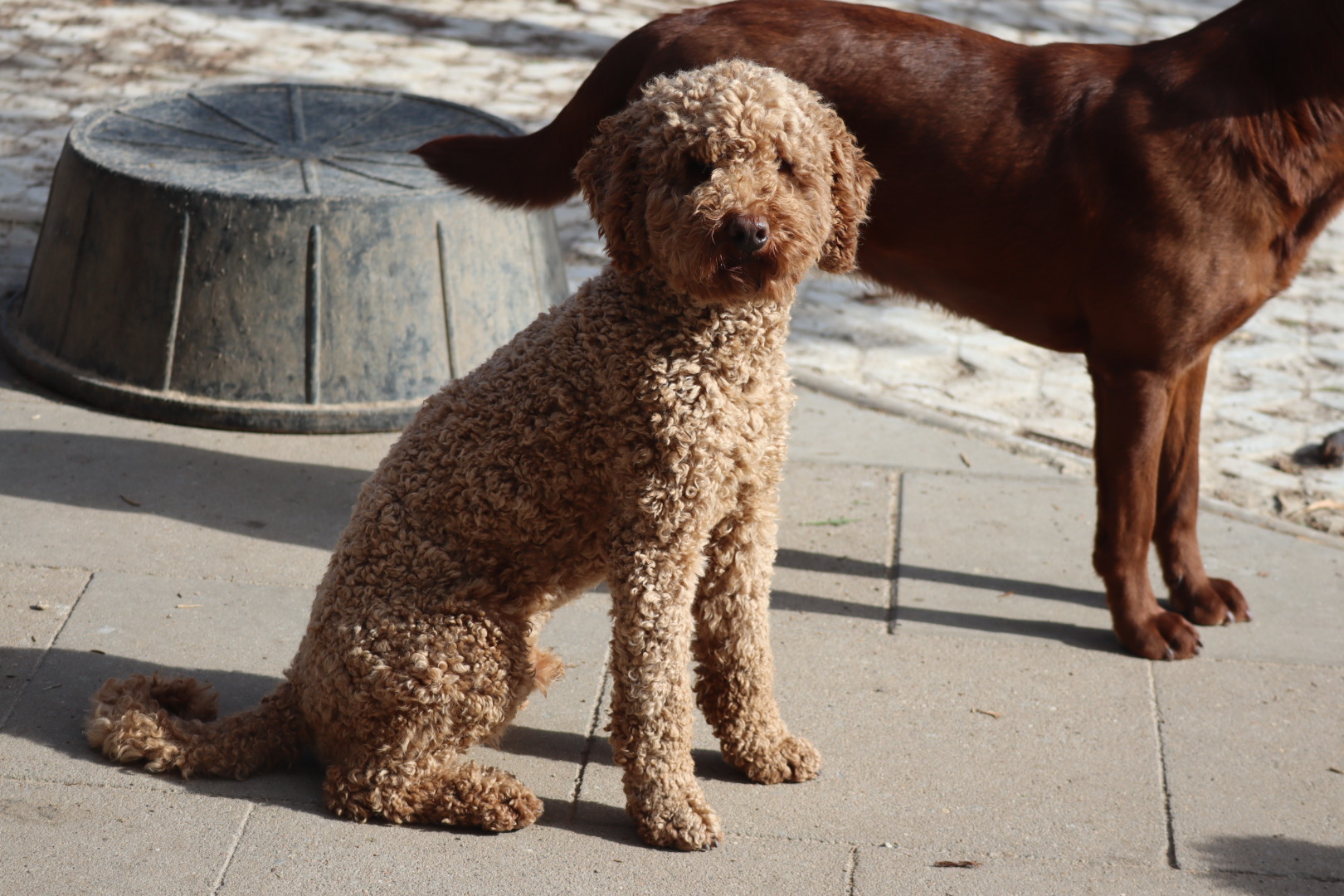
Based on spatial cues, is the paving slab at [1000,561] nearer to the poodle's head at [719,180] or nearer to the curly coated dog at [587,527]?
the curly coated dog at [587,527]

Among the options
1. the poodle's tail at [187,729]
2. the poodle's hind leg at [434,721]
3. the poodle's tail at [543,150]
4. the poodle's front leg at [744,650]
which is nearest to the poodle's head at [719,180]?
the poodle's front leg at [744,650]

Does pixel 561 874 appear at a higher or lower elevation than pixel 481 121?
lower

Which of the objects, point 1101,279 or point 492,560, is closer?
point 492,560

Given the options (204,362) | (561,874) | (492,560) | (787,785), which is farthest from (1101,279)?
(204,362)

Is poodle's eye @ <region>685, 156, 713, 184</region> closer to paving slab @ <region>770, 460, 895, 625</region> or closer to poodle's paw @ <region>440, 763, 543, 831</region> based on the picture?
poodle's paw @ <region>440, 763, 543, 831</region>

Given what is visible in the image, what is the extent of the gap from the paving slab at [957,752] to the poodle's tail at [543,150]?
162cm

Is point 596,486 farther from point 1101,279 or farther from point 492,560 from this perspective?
point 1101,279

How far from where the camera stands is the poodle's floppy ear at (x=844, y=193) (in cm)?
292

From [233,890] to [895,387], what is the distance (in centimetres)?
399

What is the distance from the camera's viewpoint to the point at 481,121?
5758mm

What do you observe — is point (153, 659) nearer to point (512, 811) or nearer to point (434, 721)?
point (434, 721)

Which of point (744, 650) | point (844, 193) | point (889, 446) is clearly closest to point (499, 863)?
point (744, 650)

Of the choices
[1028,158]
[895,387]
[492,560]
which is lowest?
[895,387]

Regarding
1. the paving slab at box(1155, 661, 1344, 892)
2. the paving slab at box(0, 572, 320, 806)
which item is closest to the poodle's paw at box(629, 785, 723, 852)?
the paving slab at box(0, 572, 320, 806)
